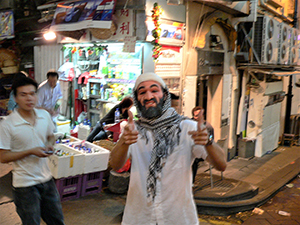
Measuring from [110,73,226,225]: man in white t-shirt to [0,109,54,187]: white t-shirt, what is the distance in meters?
1.17

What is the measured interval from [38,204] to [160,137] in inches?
67.5

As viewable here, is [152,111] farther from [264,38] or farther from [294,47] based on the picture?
[294,47]

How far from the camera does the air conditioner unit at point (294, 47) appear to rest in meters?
12.8

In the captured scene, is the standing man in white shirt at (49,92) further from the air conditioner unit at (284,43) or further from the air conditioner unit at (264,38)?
the air conditioner unit at (284,43)

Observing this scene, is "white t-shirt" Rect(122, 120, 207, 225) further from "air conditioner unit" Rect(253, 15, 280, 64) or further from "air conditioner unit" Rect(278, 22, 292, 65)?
"air conditioner unit" Rect(278, 22, 292, 65)

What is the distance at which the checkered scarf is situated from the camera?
2363mm

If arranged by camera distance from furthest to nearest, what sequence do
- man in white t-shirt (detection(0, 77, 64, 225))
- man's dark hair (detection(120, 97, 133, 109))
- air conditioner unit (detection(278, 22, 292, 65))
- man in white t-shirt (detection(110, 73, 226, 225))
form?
1. air conditioner unit (detection(278, 22, 292, 65))
2. man's dark hair (detection(120, 97, 133, 109))
3. man in white t-shirt (detection(0, 77, 64, 225))
4. man in white t-shirt (detection(110, 73, 226, 225))

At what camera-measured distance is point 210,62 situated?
839 centimetres

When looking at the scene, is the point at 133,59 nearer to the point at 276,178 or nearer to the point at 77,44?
the point at 77,44

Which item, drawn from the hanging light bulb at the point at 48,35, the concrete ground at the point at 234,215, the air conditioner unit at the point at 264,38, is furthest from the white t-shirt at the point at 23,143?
the air conditioner unit at the point at 264,38

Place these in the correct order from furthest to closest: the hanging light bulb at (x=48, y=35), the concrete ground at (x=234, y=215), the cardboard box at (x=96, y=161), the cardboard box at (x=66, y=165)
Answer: the hanging light bulb at (x=48, y=35)
the cardboard box at (x=96, y=161)
the cardboard box at (x=66, y=165)
the concrete ground at (x=234, y=215)

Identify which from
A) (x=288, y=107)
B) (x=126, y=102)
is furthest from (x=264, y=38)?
(x=126, y=102)

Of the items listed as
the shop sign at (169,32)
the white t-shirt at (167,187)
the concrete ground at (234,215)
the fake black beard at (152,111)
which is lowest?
the concrete ground at (234,215)

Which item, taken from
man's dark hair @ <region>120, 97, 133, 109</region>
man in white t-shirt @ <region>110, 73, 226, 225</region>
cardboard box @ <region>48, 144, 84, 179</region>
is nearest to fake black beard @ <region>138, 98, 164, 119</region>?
man in white t-shirt @ <region>110, 73, 226, 225</region>
